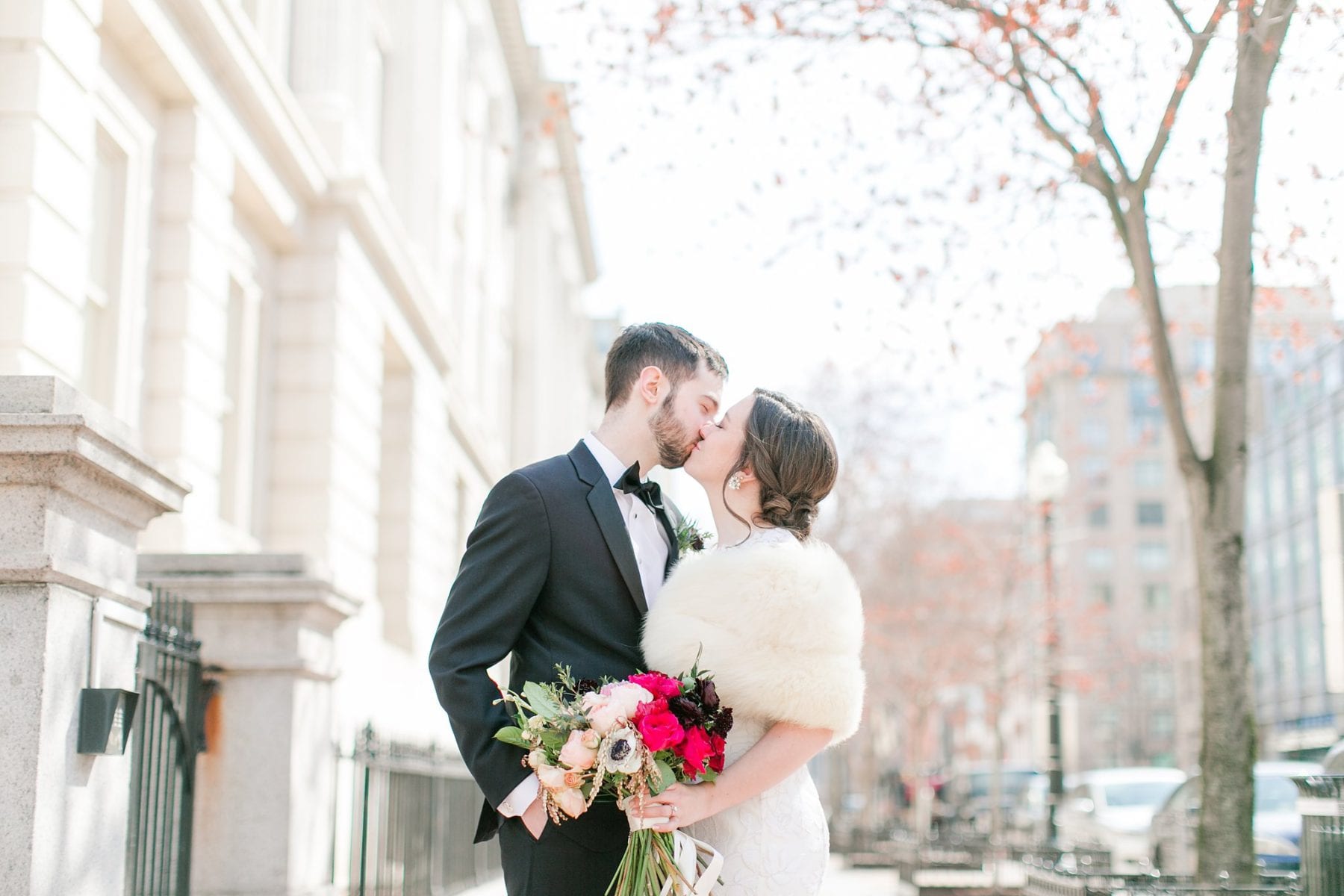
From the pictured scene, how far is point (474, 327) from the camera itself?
27.9 meters

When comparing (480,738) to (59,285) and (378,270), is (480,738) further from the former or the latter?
(378,270)

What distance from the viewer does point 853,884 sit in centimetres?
2062

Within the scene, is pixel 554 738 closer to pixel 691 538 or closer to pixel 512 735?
pixel 512 735

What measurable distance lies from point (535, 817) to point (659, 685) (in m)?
0.54

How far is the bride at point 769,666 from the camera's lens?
13.3 feet


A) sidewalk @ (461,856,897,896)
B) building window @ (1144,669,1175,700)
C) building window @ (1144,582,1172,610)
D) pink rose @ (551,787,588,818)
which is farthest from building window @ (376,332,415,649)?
building window @ (1144,582,1172,610)

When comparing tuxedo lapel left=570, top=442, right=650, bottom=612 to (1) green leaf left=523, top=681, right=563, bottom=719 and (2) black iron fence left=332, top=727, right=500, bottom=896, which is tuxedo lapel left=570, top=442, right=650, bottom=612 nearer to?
(1) green leaf left=523, top=681, right=563, bottom=719

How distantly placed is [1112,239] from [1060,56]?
11.2ft

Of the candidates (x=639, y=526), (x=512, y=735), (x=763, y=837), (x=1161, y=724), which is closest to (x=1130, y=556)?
(x=1161, y=724)

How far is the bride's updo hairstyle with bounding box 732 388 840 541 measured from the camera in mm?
4383

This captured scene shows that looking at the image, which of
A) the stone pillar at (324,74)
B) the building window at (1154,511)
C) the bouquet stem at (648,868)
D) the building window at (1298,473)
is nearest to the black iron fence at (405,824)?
the bouquet stem at (648,868)

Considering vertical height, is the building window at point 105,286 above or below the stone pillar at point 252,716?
above

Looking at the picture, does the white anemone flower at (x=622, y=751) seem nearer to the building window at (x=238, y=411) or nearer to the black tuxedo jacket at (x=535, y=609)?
the black tuxedo jacket at (x=535, y=609)

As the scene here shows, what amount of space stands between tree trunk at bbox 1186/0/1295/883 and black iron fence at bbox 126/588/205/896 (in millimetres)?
5979
